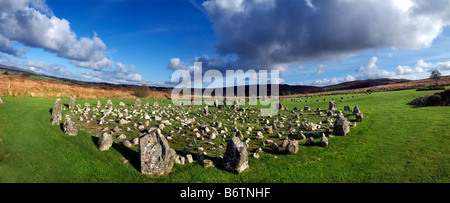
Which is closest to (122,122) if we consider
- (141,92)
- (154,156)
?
(154,156)

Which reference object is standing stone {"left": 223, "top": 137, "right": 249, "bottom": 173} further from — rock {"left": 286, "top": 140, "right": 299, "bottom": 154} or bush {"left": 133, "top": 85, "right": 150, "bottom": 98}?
bush {"left": 133, "top": 85, "right": 150, "bottom": 98}

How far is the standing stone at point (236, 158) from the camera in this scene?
671 cm

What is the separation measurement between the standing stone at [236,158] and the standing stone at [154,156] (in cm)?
210

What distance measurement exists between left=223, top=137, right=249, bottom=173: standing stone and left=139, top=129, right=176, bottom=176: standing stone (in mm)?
2096

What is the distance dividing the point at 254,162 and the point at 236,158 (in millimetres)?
1240

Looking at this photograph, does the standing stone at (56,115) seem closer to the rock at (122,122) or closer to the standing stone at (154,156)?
the rock at (122,122)

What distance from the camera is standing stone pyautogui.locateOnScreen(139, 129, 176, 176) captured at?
21.1 ft

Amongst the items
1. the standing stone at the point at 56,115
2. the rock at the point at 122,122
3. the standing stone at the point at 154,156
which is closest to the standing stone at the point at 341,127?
the standing stone at the point at 154,156

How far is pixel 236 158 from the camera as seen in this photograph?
6.73 meters

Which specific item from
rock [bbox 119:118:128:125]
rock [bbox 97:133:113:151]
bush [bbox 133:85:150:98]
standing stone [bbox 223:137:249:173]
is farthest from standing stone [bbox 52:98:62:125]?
bush [bbox 133:85:150:98]
